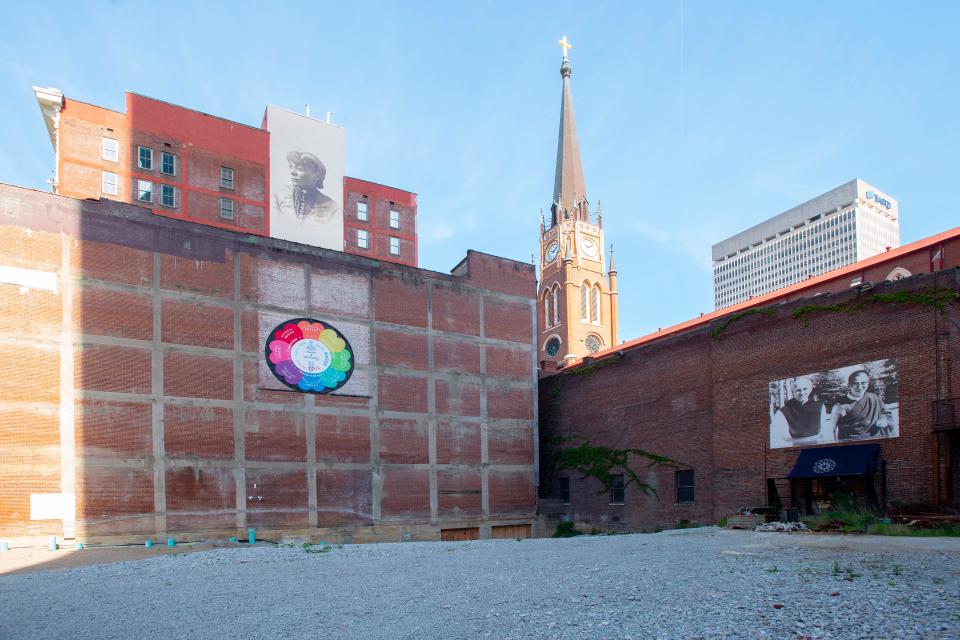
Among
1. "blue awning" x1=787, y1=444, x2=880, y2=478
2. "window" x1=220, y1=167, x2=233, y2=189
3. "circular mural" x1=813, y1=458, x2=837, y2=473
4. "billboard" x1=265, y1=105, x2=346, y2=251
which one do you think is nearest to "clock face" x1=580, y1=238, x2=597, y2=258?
"billboard" x1=265, y1=105, x2=346, y2=251

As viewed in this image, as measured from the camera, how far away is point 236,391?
95.7ft

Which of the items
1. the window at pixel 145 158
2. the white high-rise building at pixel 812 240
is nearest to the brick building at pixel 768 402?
the window at pixel 145 158

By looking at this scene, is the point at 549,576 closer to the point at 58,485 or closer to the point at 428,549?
the point at 428,549

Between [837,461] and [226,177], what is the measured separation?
39.7m

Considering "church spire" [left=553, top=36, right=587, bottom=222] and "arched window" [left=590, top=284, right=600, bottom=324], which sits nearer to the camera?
"arched window" [left=590, top=284, right=600, bottom=324]

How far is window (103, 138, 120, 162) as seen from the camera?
43938 mm

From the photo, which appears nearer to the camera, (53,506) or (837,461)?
(837,461)

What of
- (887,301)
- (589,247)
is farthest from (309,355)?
(589,247)

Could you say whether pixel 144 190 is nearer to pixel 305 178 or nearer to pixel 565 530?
pixel 305 178

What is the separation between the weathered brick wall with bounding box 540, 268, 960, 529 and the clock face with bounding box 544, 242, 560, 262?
1965 inches

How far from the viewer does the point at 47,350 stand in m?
25.7

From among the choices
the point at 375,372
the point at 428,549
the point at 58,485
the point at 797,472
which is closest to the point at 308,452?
the point at 375,372

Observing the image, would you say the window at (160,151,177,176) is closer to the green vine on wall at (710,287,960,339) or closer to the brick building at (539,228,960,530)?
the brick building at (539,228,960,530)

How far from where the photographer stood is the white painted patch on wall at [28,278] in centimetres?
2544
